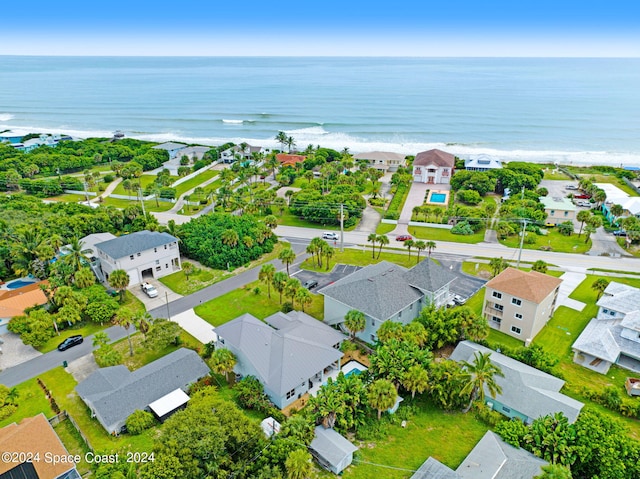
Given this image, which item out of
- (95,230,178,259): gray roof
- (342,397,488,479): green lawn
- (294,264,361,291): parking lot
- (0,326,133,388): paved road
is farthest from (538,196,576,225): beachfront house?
(0,326,133,388): paved road

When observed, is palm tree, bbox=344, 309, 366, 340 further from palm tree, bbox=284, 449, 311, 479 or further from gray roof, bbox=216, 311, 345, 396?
palm tree, bbox=284, 449, 311, 479

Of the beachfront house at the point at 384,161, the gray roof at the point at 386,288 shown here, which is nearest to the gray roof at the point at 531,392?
the gray roof at the point at 386,288

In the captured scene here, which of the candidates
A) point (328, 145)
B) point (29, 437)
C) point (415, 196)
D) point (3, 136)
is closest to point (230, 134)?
point (328, 145)

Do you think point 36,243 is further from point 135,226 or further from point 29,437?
point 29,437

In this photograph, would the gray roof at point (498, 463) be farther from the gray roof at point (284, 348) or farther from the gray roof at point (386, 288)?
the gray roof at point (386, 288)

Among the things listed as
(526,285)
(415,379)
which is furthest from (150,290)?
(526,285)

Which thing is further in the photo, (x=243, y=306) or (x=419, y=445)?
(x=243, y=306)

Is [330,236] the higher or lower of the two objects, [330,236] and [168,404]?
the higher

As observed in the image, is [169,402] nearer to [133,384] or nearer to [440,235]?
[133,384]
